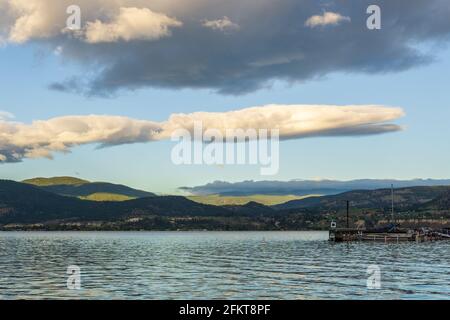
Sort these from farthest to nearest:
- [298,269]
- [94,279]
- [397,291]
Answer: [298,269] < [94,279] < [397,291]
